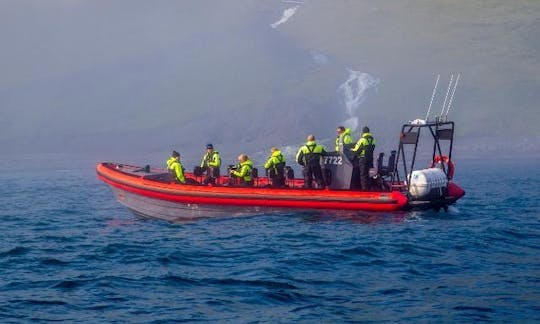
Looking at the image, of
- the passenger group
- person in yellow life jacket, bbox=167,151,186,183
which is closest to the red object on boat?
person in yellow life jacket, bbox=167,151,186,183

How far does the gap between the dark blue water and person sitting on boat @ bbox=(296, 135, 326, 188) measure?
1203 millimetres

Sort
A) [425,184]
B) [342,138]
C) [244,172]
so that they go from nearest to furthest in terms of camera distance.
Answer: [425,184] < [342,138] < [244,172]

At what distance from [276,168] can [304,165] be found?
0.75 meters

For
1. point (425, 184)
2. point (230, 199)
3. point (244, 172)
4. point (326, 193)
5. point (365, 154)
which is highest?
point (365, 154)

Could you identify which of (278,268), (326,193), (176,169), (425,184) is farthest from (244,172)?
(278,268)

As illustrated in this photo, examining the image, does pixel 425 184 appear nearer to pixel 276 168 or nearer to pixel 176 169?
pixel 276 168

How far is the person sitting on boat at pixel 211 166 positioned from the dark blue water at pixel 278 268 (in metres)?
1.66

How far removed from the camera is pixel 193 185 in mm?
21641

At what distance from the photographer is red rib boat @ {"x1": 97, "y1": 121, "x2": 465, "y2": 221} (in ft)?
68.0

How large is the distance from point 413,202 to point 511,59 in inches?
3832

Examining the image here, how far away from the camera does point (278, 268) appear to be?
600 inches

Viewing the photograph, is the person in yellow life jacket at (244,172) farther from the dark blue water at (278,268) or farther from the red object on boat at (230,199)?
the dark blue water at (278,268)

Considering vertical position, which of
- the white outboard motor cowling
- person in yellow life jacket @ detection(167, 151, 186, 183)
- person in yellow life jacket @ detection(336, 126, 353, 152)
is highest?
person in yellow life jacket @ detection(336, 126, 353, 152)

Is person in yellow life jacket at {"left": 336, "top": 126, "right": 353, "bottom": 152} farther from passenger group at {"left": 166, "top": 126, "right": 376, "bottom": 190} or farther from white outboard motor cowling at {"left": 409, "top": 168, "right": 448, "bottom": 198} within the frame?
white outboard motor cowling at {"left": 409, "top": 168, "right": 448, "bottom": 198}
